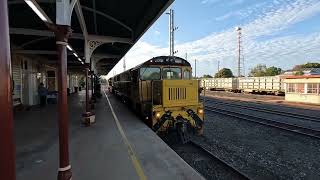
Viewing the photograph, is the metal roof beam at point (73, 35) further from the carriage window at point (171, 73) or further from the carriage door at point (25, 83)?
the carriage door at point (25, 83)

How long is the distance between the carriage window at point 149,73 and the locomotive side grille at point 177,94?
199 centimetres

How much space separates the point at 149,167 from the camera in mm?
5512

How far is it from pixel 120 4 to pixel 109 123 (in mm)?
5125

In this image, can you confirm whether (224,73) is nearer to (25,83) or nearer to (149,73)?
(25,83)

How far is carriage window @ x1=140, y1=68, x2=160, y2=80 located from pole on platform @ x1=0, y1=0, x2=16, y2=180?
388 inches

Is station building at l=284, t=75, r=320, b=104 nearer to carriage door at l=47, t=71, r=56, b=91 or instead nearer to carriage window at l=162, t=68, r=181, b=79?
carriage window at l=162, t=68, r=181, b=79

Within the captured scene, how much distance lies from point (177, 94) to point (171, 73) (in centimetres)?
205

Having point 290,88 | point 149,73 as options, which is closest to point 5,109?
point 149,73

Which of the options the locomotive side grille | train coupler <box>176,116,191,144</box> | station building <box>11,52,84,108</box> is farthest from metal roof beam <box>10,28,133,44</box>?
train coupler <box>176,116,191,144</box>

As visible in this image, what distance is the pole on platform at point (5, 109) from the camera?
3.68 feet

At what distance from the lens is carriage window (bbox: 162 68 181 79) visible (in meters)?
11.1

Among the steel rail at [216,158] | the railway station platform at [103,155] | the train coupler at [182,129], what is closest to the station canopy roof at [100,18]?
the train coupler at [182,129]

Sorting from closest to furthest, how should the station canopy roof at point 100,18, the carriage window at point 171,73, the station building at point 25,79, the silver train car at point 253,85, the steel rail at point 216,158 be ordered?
the steel rail at point 216,158 → the station canopy roof at point 100,18 → the carriage window at point 171,73 → the station building at point 25,79 → the silver train car at point 253,85

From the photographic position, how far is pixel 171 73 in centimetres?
1118
